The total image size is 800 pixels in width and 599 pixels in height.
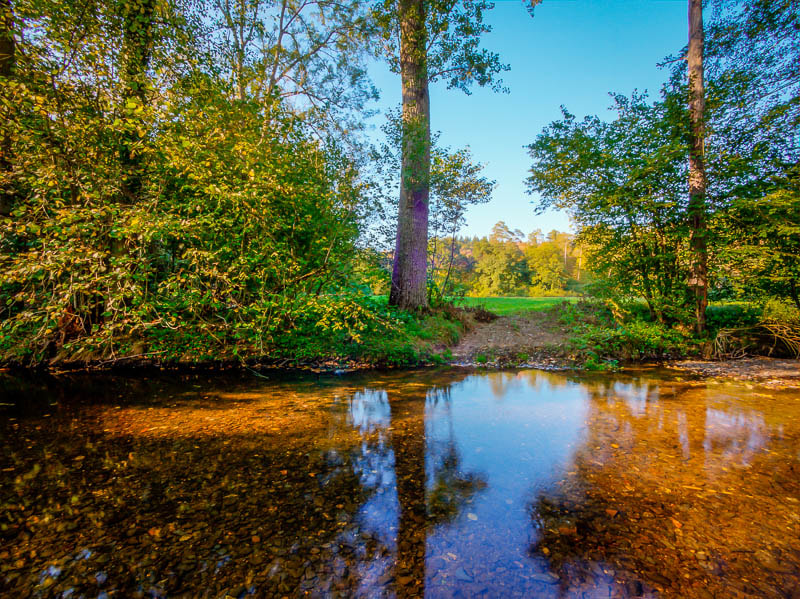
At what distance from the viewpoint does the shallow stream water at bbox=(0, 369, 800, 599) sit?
5.75 feet

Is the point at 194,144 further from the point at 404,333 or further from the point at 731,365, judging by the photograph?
the point at 731,365

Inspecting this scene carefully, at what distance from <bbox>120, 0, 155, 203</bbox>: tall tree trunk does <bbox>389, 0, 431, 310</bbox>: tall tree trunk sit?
544 cm

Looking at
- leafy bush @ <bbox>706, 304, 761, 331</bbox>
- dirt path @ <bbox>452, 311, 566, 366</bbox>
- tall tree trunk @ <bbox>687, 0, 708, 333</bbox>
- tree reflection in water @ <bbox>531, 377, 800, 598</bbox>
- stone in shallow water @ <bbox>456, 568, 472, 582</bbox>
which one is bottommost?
stone in shallow water @ <bbox>456, 568, 472, 582</bbox>

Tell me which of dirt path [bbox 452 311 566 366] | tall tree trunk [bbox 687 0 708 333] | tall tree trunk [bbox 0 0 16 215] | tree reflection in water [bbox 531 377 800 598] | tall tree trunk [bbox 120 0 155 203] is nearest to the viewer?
tree reflection in water [bbox 531 377 800 598]

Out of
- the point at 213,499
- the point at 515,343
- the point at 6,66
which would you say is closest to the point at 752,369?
the point at 515,343

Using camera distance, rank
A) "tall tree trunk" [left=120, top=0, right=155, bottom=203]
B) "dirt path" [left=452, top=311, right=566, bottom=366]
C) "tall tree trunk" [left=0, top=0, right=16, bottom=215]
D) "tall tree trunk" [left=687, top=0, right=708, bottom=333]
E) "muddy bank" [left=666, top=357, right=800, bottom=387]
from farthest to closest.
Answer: "dirt path" [left=452, top=311, right=566, bottom=366], "tall tree trunk" [left=687, top=0, right=708, bottom=333], "muddy bank" [left=666, top=357, right=800, bottom=387], "tall tree trunk" [left=120, top=0, right=155, bottom=203], "tall tree trunk" [left=0, top=0, right=16, bottom=215]

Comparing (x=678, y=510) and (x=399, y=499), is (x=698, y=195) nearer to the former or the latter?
(x=678, y=510)

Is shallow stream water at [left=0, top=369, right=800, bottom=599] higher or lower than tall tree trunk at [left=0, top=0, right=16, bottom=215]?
lower

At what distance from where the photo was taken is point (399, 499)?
8.23 ft

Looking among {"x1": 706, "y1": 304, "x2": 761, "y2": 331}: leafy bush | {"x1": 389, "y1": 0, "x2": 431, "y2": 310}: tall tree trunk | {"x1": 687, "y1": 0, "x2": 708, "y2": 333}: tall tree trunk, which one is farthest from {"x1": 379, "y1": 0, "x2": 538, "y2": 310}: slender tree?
{"x1": 706, "y1": 304, "x2": 761, "y2": 331}: leafy bush

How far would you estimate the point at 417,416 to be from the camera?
438 cm

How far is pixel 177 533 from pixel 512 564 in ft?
6.91

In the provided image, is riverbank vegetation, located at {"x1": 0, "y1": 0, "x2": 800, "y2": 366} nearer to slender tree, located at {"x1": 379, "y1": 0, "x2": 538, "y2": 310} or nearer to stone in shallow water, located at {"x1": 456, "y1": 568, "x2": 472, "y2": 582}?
slender tree, located at {"x1": 379, "y1": 0, "x2": 538, "y2": 310}

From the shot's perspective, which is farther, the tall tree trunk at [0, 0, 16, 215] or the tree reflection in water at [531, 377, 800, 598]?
the tall tree trunk at [0, 0, 16, 215]
